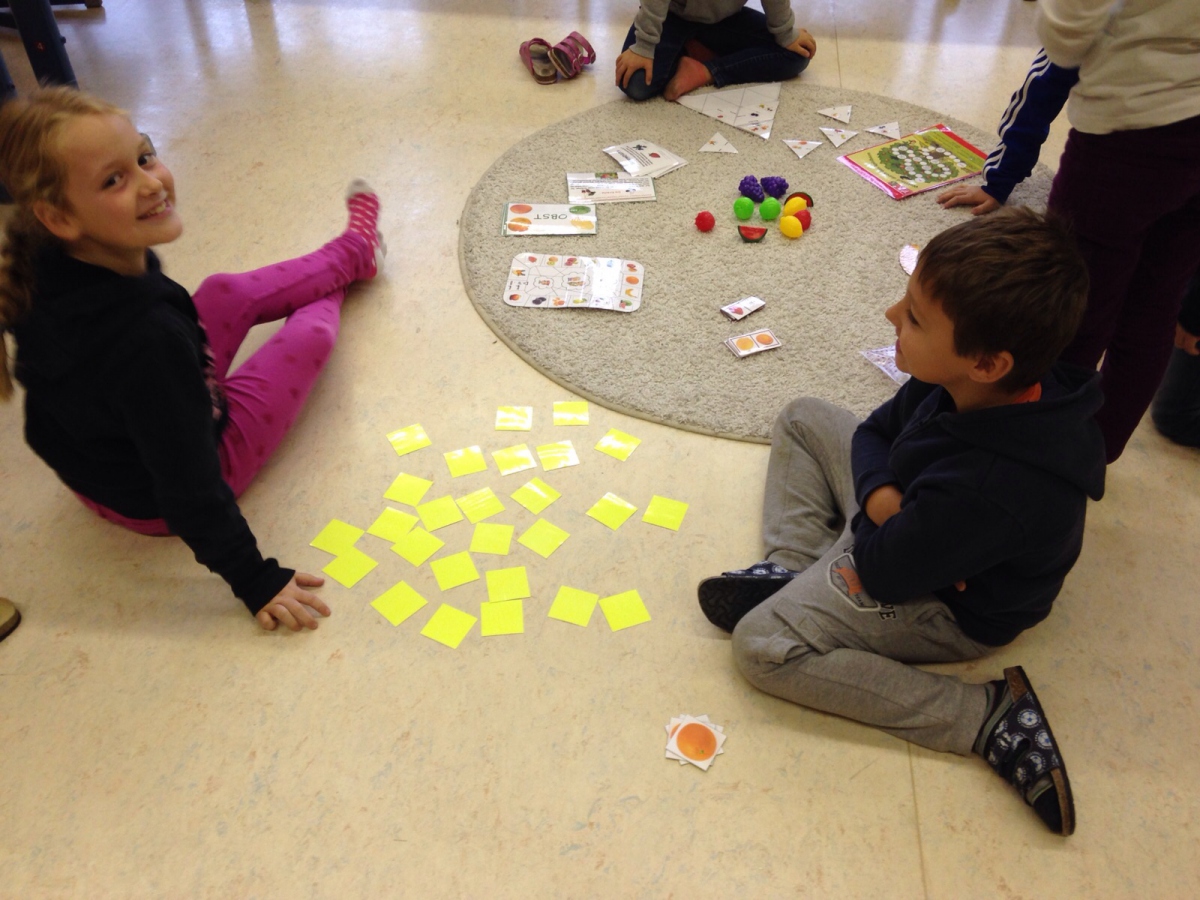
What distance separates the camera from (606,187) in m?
2.32

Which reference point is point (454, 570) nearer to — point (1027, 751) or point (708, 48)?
point (1027, 751)

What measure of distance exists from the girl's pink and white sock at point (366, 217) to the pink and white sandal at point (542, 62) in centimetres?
90

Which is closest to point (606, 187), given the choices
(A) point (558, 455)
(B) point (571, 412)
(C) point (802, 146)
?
(C) point (802, 146)

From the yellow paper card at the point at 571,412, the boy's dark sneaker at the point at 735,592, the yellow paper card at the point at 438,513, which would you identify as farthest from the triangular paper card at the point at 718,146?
the boy's dark sneaker at the point at 735,592

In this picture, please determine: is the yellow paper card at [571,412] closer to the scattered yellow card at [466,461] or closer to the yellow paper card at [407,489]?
the scattered yellow card at [466,461]

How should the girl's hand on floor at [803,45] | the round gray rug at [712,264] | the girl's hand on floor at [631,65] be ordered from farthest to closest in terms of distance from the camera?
1. the girl's hand on floor at [803,45]
2. the girl's hand on floor at [631,65]
3. the round gray rug at [712,264]

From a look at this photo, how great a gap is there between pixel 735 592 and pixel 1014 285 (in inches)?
22.4

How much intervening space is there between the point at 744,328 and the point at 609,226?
0.48 m

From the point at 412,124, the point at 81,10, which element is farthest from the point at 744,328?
the point at 81,10

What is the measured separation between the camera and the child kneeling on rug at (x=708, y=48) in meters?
2.63

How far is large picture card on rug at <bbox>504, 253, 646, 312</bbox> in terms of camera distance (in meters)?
1.98

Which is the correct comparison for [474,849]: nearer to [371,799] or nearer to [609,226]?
[371,799]

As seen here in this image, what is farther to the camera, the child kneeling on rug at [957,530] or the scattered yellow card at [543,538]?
the scattered yellow card at [543,538]

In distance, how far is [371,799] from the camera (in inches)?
46.7
